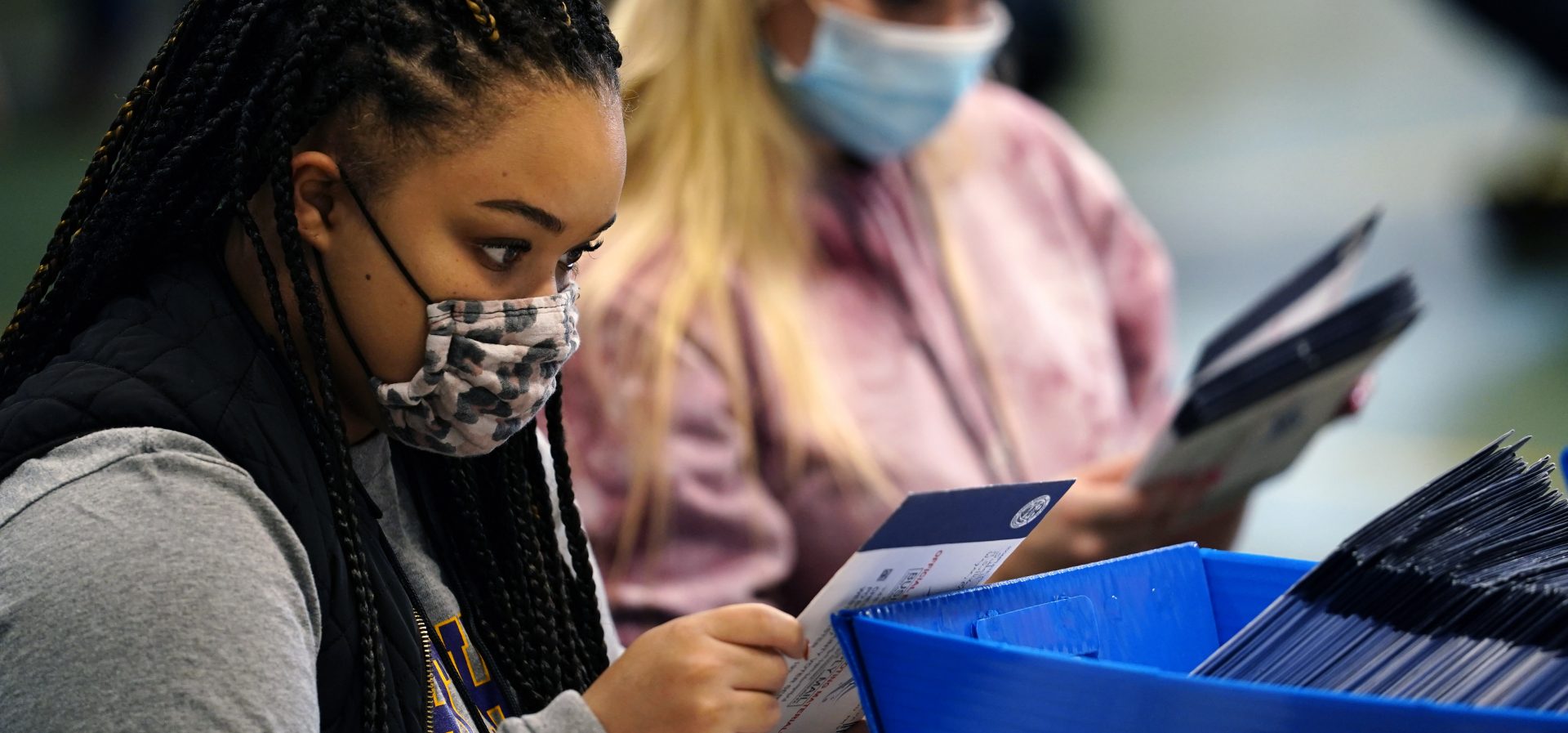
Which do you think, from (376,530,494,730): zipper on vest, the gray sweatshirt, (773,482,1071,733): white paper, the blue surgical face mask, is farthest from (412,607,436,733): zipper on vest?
the blue surgical face mask

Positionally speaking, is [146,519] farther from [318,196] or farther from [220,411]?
[318,196]

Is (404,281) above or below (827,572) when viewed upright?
above

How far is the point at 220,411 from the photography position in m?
0.81

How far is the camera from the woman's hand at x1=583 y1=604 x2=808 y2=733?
0.86 meters

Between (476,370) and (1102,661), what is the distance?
0.40 m

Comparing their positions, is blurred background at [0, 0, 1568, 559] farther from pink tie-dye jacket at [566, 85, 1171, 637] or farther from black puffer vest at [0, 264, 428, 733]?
black puffer vest at [0, 264, 428, 733]

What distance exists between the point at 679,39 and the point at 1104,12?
2.33 metres

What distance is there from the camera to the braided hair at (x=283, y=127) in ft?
2.79

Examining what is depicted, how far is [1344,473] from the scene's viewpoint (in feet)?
11.9

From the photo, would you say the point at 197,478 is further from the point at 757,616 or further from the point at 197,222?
the point at 757,616

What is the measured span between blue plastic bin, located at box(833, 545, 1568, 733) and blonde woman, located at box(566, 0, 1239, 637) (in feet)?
2.76

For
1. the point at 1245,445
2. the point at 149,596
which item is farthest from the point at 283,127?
the point at 1245,445

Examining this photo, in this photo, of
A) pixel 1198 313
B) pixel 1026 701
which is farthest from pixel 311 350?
pixel 1198 313

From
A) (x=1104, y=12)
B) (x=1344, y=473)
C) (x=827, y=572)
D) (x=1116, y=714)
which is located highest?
(x=1116, y=714)
